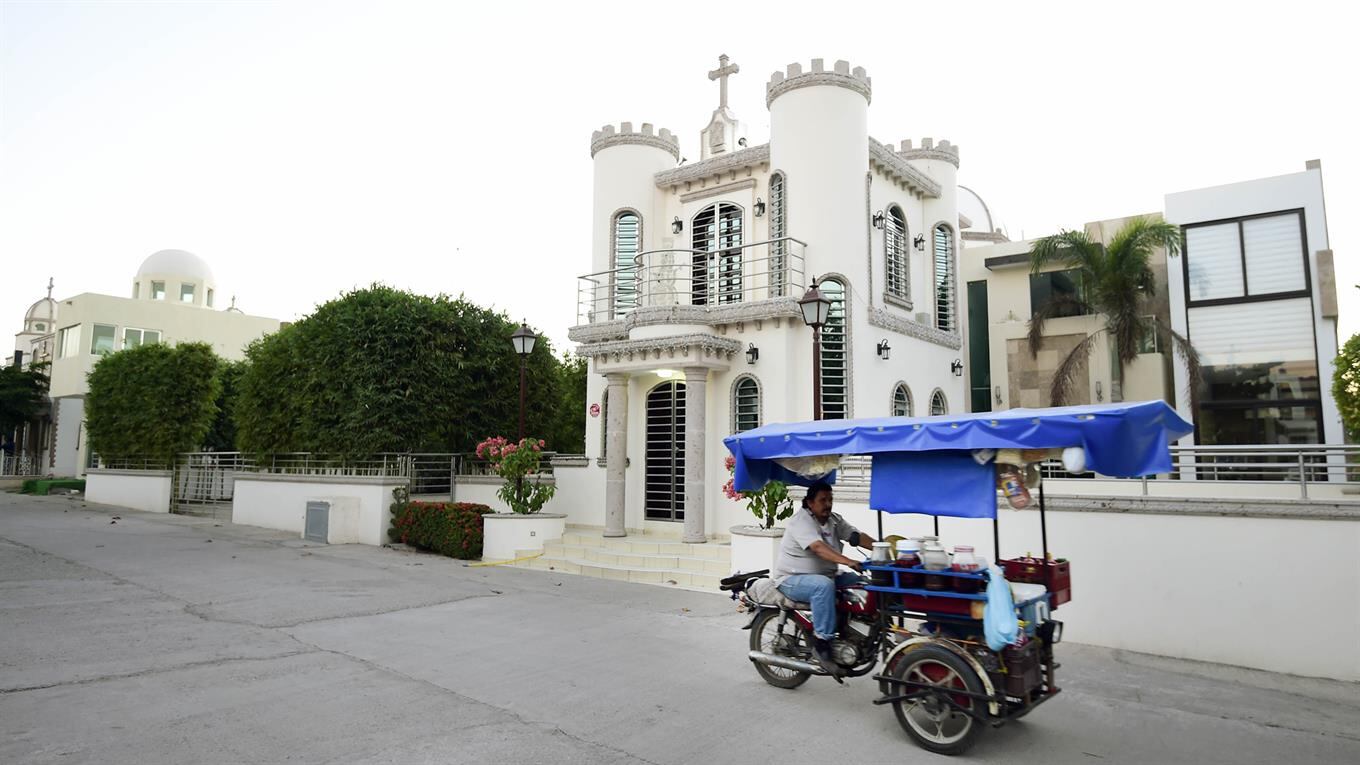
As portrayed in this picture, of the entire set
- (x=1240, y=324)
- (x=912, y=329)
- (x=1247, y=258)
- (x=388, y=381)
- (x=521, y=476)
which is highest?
(x=1247, y=258)

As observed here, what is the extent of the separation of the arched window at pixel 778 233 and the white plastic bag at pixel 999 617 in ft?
36.9

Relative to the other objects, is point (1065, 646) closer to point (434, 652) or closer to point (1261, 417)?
point (434, 652)

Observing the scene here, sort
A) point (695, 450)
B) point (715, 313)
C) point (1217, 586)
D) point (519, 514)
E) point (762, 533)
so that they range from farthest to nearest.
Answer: point (715, 313), point (519, 514), point (695, 450), point (762, 533), point (1217, 586)

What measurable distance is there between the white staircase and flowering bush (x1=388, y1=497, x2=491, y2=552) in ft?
4.48

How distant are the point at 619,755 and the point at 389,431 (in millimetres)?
15047

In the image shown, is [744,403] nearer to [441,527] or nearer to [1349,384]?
[441,527]

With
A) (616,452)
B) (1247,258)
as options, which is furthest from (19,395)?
(1247,258)

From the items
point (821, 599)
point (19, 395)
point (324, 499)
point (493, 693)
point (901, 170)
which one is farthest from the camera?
point (19, 395)

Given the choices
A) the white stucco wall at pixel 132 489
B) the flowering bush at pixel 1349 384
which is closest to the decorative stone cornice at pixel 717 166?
the flowering bush at pixel 1349 384

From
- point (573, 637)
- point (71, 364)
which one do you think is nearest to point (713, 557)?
point (573, 637)

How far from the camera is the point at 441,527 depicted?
1669 centimetres

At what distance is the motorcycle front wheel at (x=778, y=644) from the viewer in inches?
277

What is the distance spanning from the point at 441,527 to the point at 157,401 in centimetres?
1845

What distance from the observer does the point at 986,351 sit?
73.0 feet
